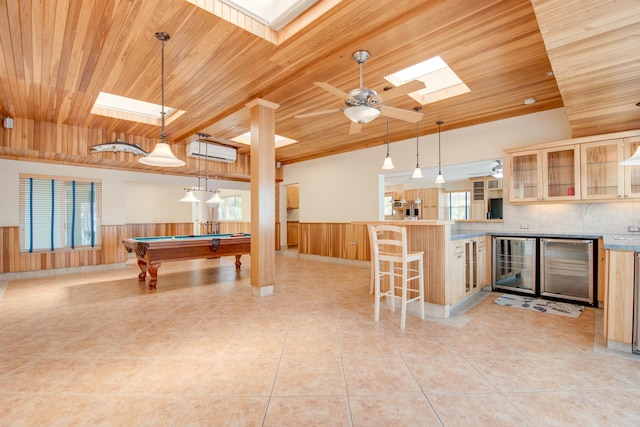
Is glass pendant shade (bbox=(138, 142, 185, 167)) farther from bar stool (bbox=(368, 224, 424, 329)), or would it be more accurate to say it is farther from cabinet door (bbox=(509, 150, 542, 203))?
cabinet door (bbox=(509, 150, 542, 203))

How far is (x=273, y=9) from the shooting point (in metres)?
2.63

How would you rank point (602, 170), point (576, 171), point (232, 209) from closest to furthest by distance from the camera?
point (602, 170) < point (576, 171) < point (232, 209)

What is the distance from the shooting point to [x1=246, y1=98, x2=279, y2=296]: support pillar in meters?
4.05

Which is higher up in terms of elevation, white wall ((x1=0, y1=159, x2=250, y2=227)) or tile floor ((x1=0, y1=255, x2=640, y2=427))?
white wall ((x1=0, y1=159, x2=250, y2=227))

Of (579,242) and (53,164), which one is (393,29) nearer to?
(579,242)

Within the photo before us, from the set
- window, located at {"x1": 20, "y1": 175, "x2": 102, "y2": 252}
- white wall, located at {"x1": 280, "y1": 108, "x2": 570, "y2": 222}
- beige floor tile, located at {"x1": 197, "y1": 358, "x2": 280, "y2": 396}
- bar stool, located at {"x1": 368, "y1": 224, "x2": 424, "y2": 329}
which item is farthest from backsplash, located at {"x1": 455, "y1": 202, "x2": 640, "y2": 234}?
window, located at {"x1": 20, "y1": 175, "x2": 102, "y2": 252}

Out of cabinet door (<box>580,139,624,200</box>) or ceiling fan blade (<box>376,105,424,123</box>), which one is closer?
ceiling fan blade (<box>376,105,424,123</box>)

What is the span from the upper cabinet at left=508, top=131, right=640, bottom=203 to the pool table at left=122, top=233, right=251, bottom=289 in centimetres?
488

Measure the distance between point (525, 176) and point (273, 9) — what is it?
422 cm

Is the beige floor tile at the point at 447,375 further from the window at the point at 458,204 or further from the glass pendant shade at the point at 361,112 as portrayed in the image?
the window at the point at 458,204

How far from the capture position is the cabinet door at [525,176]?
4160 mm

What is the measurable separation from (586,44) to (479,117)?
2828 millimetres

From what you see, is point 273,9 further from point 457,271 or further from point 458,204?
point 458,204

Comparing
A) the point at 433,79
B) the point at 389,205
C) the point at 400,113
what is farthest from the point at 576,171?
the point at 389,205
